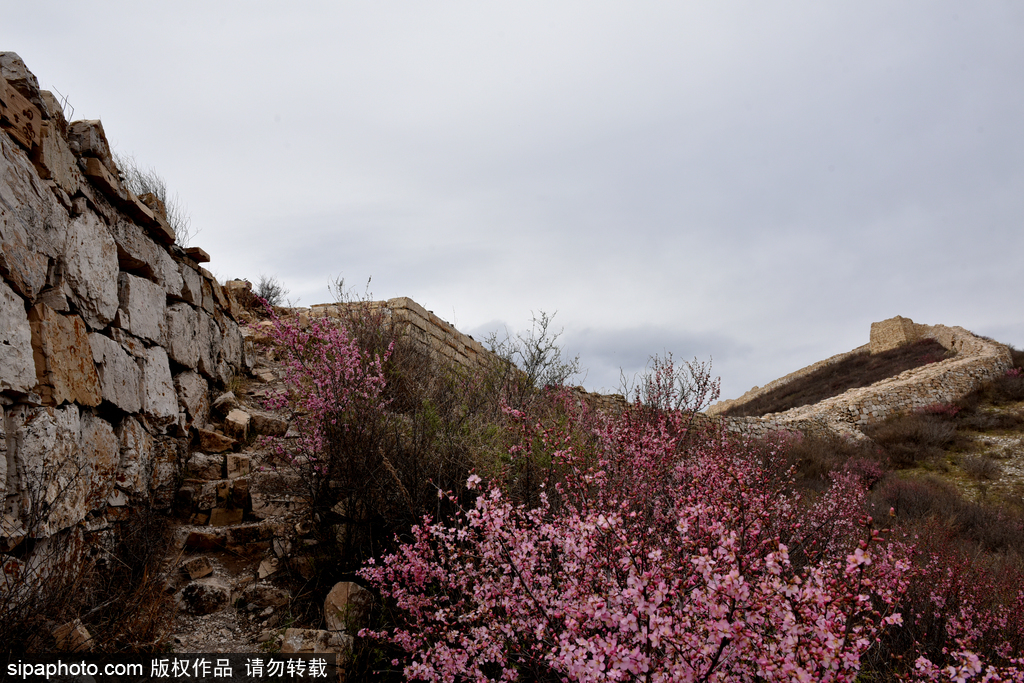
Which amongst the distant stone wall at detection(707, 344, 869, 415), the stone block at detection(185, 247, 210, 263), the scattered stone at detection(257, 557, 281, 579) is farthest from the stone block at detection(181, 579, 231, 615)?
the distant stone wall at detection(707, 344, 869, 415)

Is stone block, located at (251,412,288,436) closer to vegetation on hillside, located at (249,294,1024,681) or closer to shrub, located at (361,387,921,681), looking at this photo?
vegetation on hillside, located at (249,294,1024,681)

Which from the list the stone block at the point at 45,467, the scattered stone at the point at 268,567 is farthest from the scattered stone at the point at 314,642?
the stone block at the point at 45,467

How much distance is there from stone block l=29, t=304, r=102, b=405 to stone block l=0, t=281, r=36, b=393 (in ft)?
0.24

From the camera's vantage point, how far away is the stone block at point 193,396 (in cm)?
539

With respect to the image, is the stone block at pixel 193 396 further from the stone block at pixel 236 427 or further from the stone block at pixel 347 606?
the stone block at pixel 347 606

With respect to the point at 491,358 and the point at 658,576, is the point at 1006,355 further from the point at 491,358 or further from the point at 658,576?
the point at 658,576

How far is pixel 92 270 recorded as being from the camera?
161 inches

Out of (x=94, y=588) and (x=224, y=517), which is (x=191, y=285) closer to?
(x=224, y=517)

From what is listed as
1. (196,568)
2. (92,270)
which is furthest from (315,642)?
(92,270)

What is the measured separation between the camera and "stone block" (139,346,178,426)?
4.71m

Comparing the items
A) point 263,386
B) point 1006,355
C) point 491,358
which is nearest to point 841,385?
point 1006,355

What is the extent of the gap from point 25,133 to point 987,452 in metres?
16.1

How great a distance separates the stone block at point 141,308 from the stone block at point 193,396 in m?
0.51

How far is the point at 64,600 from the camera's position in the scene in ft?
9.75
